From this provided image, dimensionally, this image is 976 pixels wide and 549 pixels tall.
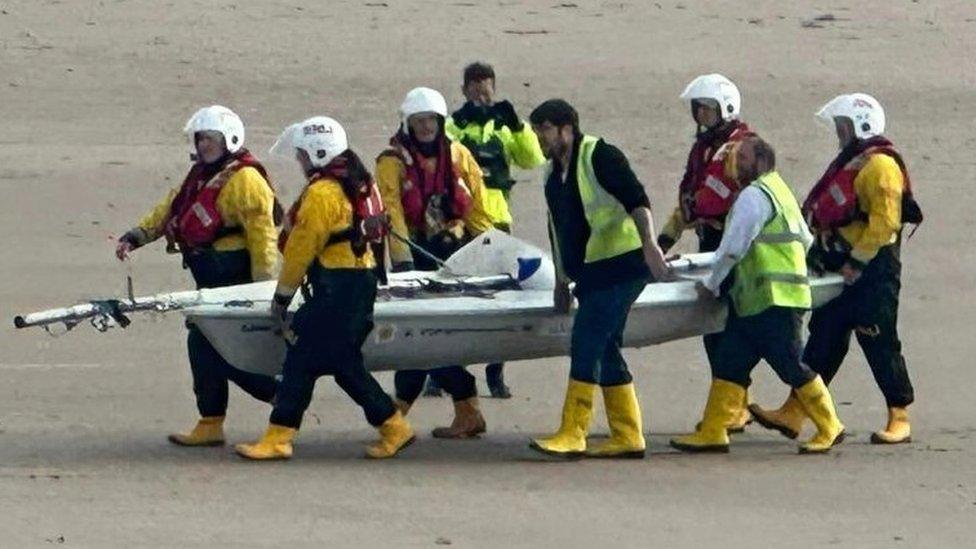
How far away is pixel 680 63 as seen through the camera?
908 inches

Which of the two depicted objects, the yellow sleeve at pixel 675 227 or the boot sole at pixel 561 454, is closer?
the boot sole at pixel 561 454

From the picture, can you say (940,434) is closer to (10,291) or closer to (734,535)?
(734,535)

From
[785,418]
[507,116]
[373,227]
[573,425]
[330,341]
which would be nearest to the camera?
[373,227]

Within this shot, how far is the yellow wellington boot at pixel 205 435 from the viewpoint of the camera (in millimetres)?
13398

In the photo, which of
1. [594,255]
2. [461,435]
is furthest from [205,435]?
[594,255]

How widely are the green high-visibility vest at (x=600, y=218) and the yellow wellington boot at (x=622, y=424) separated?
2.15ft

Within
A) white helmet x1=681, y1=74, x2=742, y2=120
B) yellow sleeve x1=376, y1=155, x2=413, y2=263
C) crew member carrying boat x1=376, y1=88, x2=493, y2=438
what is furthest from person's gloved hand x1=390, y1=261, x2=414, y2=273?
white helmet x1=681, y1=74, x2=742, y2=120

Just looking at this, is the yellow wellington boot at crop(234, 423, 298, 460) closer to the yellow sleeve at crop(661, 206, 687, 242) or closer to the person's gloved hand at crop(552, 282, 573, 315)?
the person's gloved hand at crop(552, 282, 573, 315)

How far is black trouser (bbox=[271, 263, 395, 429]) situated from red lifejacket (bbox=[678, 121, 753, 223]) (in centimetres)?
188

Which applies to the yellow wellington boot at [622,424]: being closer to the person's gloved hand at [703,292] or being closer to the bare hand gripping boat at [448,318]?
the bare hand gripping boat at [448,318]

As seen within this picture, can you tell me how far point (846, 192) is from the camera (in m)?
13.3

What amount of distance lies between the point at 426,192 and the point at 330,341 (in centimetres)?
174

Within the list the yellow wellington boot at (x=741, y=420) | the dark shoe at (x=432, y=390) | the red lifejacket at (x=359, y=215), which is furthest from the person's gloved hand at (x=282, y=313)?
the dark shoe at (x=432, y=390)

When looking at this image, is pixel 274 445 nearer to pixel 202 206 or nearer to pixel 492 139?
pixel 202 206
